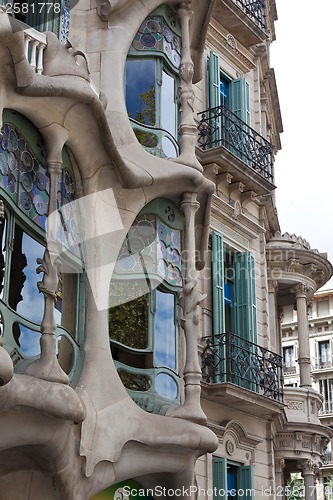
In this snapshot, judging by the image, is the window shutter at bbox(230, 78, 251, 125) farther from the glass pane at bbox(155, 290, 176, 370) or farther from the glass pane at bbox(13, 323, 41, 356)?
the glass pane at bbox(13, 323, 41, 356)

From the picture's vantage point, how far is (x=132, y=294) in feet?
40.9

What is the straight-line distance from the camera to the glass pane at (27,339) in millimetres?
9906

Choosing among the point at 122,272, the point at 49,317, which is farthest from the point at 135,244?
the point at 49,317

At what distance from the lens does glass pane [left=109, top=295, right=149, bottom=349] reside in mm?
12109

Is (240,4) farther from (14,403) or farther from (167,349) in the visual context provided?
(14,403)

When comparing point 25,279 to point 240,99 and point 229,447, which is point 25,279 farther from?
point 240,99

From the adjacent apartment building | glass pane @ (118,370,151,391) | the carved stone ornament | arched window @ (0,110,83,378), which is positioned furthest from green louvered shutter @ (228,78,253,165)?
the adjacent apartment building

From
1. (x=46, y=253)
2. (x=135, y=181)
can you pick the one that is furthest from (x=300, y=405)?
(x=46, y=253)

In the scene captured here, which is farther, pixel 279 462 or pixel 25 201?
pixel 279 462

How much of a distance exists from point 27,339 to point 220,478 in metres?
6.89

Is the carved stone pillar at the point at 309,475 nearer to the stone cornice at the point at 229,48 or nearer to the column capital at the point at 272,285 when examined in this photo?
the column capital at the point at 272,285

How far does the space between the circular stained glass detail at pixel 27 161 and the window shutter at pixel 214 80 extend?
26.7ft

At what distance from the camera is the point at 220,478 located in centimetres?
1573

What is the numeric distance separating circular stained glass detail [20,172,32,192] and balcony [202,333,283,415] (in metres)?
6.30
